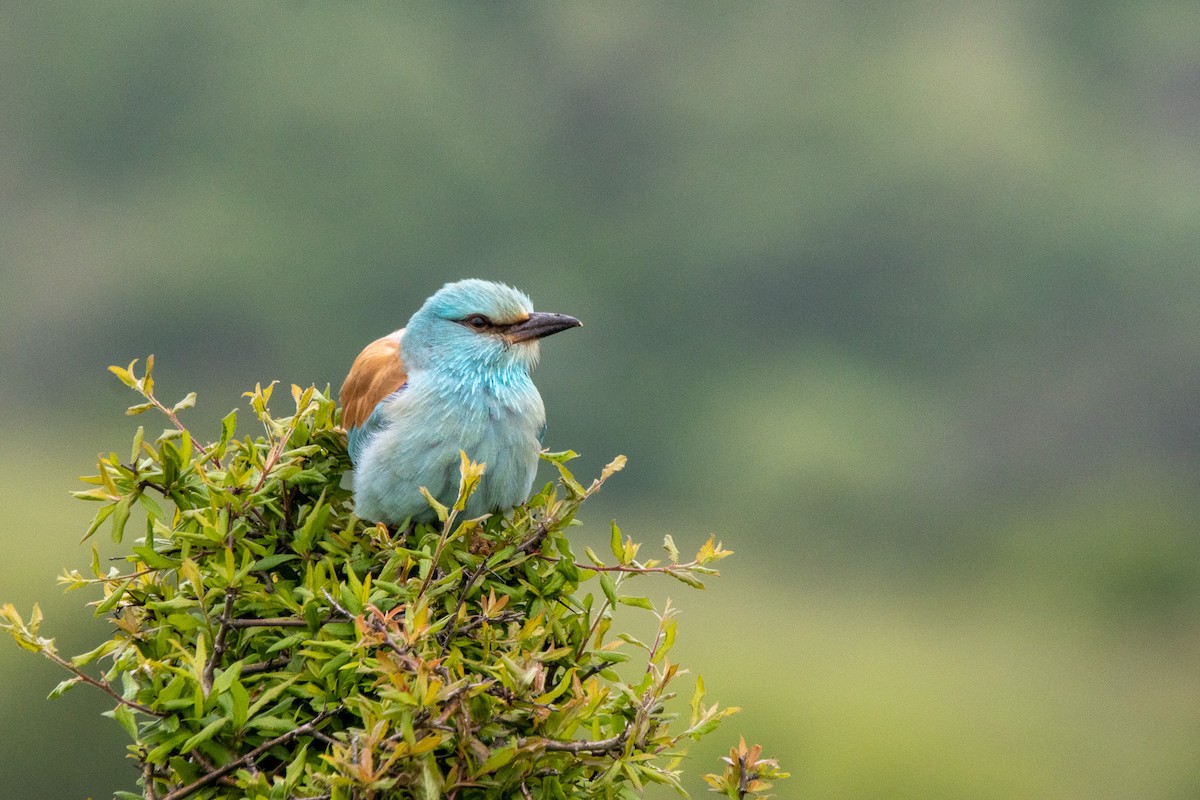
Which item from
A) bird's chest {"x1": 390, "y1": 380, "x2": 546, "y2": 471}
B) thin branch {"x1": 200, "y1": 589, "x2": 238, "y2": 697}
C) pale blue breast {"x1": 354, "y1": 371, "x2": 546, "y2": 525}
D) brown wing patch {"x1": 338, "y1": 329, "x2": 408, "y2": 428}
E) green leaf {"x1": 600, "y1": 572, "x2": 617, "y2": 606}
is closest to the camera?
thin branch {"x1": 200, "y1": 589, "x2": 238, "y2": 697}

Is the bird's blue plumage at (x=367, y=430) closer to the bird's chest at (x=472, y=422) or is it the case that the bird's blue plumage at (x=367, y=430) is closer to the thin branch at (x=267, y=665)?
the bird's chest at (x=472, y=422)

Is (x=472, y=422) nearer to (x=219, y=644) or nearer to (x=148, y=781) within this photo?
(x=219, y=644)

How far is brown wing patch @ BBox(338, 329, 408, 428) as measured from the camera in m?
2.67

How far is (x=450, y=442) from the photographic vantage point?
2586 mm

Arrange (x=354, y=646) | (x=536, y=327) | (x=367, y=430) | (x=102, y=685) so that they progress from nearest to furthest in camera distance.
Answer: (x=354, y=646)
(x=102, y=685)
(x=367, y=430)
(x=536, y=327)

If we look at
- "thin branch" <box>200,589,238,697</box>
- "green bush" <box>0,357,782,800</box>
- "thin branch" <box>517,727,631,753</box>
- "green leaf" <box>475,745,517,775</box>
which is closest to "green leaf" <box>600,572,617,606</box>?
"green bush" <box>0,357,782,800</box>

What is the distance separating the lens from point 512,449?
256cm

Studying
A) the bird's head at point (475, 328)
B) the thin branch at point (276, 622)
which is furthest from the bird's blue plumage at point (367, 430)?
the thin branch at point (276, 622)

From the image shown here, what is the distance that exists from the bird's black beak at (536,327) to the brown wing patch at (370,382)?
9.5 inches

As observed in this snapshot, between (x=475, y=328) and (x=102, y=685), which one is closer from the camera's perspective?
(x=102, y=685)

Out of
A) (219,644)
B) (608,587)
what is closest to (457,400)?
(608,587)

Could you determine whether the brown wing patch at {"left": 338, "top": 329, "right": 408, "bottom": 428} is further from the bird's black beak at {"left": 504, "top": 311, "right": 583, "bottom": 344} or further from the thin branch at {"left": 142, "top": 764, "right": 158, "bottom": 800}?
the thin branch at {"left": 142, "top": 764, "right": 158, "bottom": 800}

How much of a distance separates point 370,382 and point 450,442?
269mm

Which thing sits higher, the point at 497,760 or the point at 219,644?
the point at 219,644
